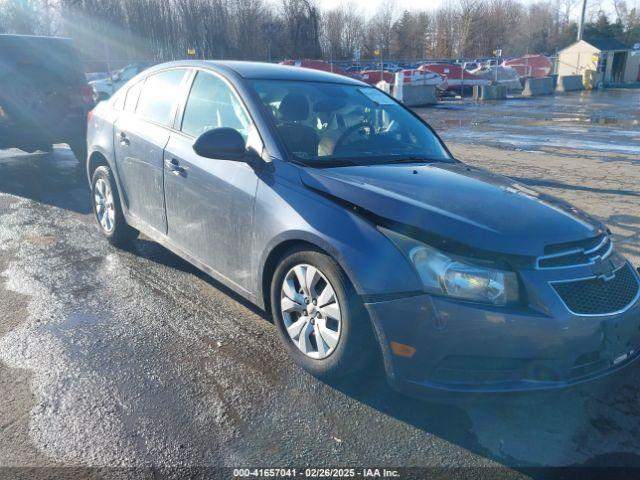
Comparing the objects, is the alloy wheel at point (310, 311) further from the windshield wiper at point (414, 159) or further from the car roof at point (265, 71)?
the car roof at point (265, 71)

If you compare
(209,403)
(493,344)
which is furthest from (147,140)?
(493,344)

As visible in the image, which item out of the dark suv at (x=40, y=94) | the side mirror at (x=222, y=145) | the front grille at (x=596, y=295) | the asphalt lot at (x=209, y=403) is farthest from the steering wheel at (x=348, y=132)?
the dark suv at (x=40, y=94)

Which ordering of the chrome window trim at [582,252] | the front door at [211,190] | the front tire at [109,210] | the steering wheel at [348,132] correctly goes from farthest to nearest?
1. the front tire at [109,210]
2. the steering wheel at [348,132]
3. the front door at [211,190]
4. the chrome window trim at [582,252]

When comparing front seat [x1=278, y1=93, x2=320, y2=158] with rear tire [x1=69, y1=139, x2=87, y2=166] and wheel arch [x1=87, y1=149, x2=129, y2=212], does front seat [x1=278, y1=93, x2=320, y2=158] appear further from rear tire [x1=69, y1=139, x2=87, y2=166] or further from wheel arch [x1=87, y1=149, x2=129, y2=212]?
rear tire [x1=69, y1=139, x2=87, y2=166]

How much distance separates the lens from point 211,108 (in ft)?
12.7

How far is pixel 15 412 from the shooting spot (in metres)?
2.72

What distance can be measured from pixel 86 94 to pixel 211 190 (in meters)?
6.98

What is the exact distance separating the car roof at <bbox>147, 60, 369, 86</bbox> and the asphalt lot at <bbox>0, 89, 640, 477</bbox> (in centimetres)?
167

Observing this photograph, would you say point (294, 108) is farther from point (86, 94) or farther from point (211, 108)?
point (86, 94)

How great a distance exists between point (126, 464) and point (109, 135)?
11.4ft

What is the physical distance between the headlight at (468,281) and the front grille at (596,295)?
225 millimetres

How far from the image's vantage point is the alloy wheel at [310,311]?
282 centimetres

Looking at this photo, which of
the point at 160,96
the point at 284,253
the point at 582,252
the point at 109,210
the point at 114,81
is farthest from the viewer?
the point at 114,81

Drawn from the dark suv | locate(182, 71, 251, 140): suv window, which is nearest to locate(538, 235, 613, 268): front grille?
locate(182, 71, 251, 140): suv window
